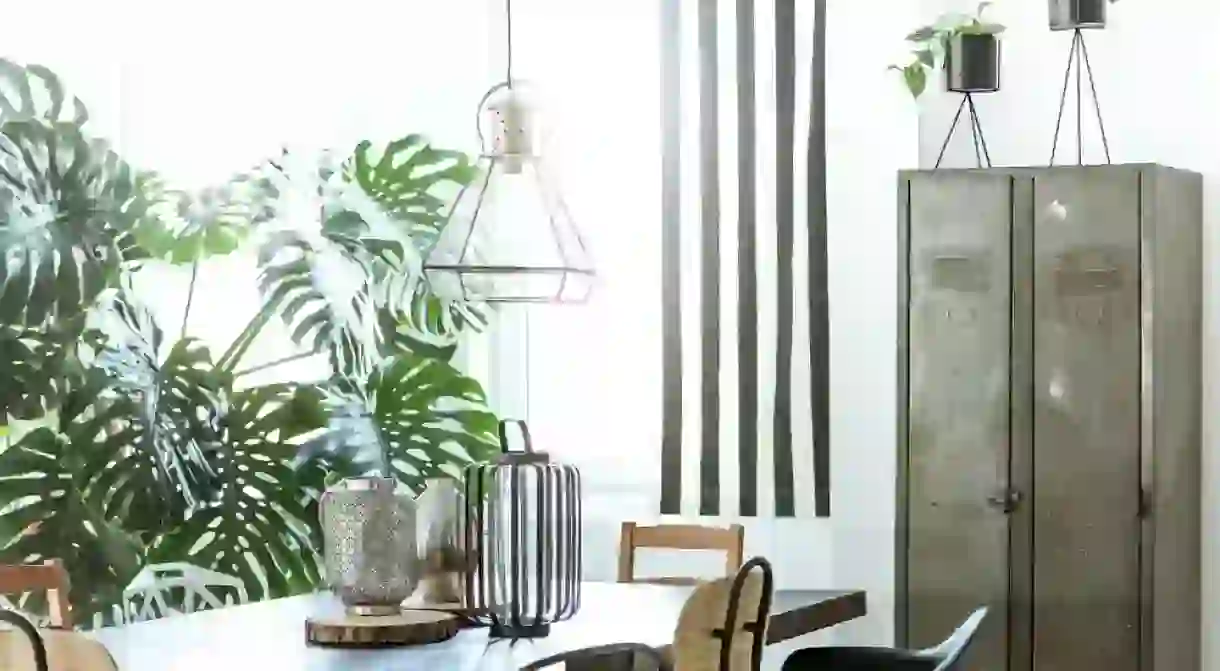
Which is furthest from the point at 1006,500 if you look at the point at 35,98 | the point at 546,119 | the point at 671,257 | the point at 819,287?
the point at 35,98

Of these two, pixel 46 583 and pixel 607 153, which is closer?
pixel 46 583

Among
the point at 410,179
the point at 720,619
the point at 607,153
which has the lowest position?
the point at 720,619

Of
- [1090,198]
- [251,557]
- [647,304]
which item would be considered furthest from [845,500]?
[251,557]

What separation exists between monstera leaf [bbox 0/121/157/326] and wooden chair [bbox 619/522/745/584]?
1559 mm

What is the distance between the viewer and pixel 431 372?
18.0ft

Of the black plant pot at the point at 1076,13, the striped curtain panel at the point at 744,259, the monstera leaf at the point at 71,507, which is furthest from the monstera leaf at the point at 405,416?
the black plant pot at the point at 1076,13

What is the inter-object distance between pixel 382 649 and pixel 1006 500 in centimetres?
229

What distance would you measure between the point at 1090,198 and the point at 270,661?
9.07ft

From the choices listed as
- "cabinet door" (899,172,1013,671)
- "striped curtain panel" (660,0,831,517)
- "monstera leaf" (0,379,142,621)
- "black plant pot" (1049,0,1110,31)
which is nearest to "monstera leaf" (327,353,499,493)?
"striped curtain panel" (660,0,831,517)

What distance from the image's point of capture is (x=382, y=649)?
11.0 ft

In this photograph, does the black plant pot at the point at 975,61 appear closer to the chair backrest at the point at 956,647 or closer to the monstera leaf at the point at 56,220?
the chair backrest at the point at 956,647

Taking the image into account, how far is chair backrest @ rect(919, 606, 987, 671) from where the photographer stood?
10.9ft

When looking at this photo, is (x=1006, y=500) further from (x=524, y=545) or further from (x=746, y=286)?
(x=524, y=545)

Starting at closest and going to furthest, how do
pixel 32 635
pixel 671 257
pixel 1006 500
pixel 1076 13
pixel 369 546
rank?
pixel 32 635
pixel 369 546
pixel 1006 500
pixel 1076 13
pixel 671 257
